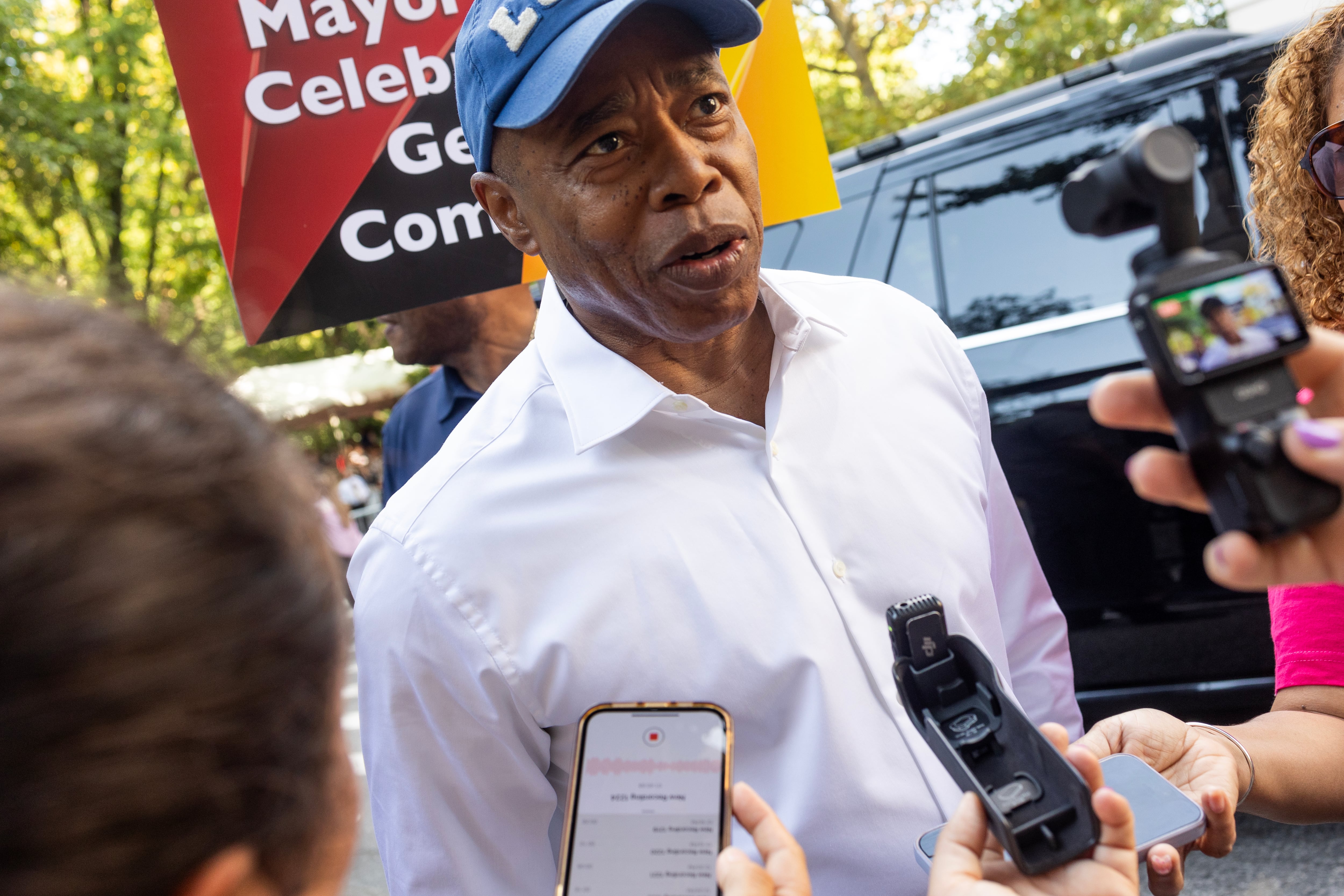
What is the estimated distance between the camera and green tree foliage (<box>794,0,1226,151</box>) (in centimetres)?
1058

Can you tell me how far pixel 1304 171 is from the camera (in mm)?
1894

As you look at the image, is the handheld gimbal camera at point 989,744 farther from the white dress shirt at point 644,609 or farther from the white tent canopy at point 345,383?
the white tent canopy at point 345,383

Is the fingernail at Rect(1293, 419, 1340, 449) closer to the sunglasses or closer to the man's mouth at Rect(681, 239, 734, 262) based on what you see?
the man's mouth at Rect(681, 239, 734, 262)

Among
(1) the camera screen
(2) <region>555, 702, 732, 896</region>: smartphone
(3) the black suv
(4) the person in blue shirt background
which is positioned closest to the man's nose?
(2) <region>555, 702, 732, 896</region>: smartphone

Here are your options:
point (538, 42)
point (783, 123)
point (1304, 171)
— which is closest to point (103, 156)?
point (783, 123)

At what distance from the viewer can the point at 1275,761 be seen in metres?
1.56

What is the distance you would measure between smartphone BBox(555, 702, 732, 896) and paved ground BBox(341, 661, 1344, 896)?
1.75 meters

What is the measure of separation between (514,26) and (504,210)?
369 mm

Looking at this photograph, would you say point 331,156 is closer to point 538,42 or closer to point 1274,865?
point 538,42

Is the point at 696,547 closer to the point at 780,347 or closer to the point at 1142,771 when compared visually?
the point at 780,347

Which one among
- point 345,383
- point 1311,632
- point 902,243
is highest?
point 345,383

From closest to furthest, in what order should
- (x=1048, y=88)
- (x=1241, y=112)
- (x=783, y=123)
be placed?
(x=783, y=123) → (x=1241, y=112) → (x=1048, y=88)

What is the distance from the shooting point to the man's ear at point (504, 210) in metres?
1.85

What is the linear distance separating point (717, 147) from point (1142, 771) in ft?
3.70
